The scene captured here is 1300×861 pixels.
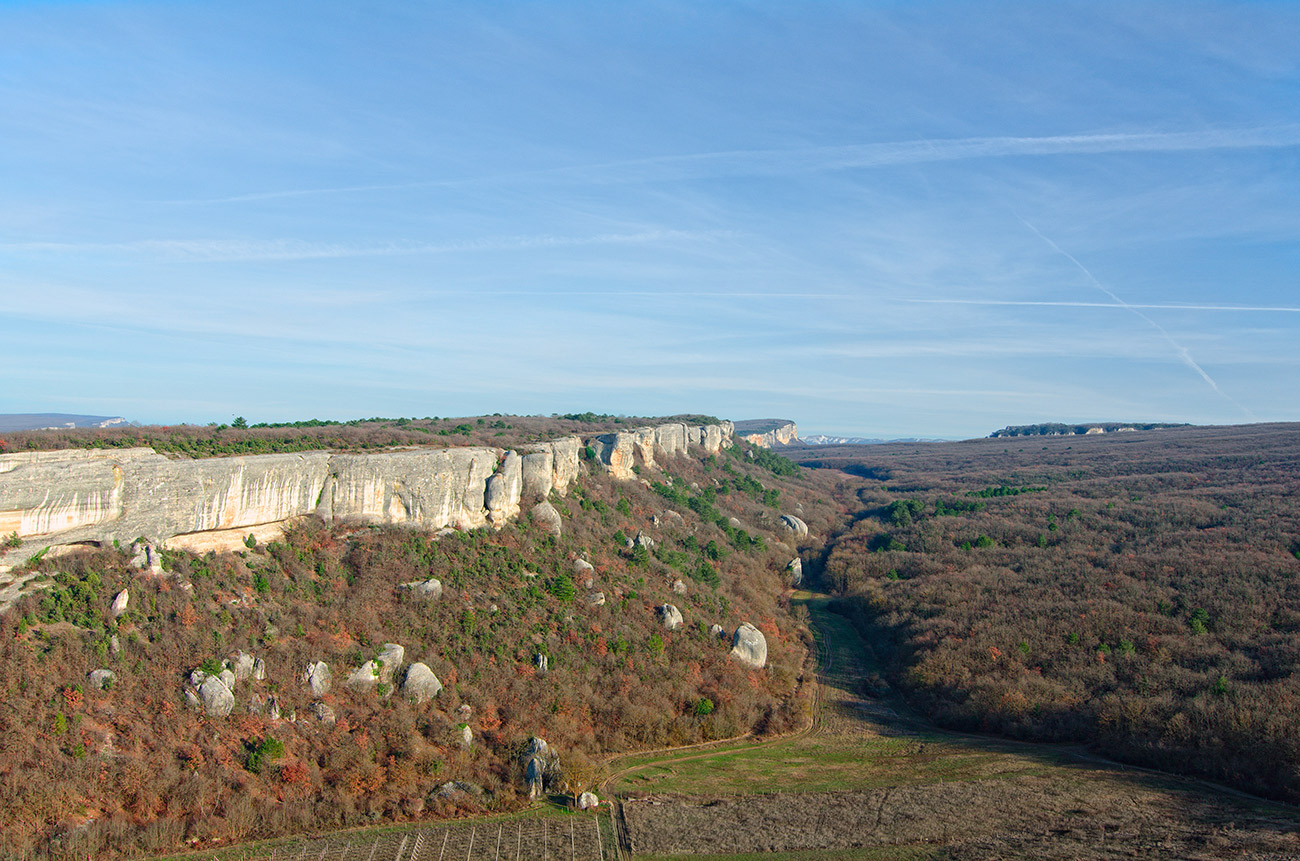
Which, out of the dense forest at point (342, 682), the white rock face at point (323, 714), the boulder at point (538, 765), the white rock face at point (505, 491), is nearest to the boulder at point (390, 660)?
the dense forest at point (342, 682)

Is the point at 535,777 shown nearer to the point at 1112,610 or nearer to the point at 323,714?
the point at 323,714

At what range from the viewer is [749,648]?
46.4 m

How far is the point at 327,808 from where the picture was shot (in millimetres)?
28719

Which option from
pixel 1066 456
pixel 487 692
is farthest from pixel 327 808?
pixel 1066 456

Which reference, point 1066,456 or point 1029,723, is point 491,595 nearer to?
point 1029,723

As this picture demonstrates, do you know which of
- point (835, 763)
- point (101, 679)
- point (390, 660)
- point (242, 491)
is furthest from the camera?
point (242, 491)

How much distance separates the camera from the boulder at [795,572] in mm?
69125

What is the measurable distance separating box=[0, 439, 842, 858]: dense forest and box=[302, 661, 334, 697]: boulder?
1.03 feet

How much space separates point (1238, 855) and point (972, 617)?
2443cm

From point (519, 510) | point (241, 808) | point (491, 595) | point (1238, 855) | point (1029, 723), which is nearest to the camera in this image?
point (1238, 855)

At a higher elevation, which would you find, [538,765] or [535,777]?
[538,765]

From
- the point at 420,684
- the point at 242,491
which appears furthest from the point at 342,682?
the point at 242,491

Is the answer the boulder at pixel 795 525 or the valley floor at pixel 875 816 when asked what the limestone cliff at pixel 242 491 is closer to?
the valley floor at pixel 875 816

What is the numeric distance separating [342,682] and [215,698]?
5464mm
